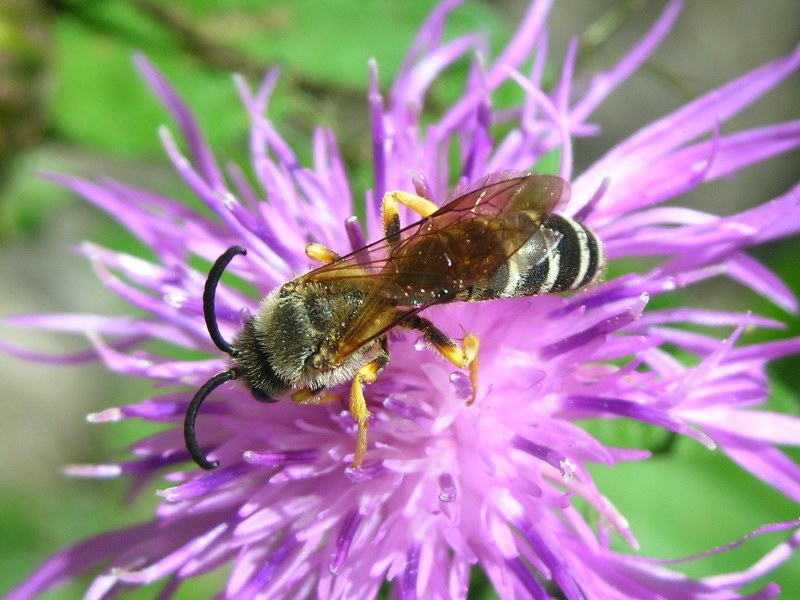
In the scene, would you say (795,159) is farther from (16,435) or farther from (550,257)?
(16,435)

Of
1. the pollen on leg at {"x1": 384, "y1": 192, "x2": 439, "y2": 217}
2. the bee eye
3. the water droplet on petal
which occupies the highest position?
the pollen on leg at {"x1": 384, "y1": 192, "x2": 439, "y2": 217}

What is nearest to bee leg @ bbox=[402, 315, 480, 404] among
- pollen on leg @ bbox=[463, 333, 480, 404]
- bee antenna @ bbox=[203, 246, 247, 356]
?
pollen on leg @ bbox=[463, 333, 480, 404]

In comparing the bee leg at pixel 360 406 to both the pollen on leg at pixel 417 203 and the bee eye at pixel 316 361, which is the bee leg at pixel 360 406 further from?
the pollen on leg at pixel 417 203

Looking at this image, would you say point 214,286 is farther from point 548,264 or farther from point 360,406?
point 548,264

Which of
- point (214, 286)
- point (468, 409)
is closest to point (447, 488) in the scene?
point (468, 409)

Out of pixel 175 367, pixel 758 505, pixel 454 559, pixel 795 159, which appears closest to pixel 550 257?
pixel 454 559

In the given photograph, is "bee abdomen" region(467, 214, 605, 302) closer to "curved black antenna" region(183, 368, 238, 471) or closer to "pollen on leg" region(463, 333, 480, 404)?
"pollen on leg" region(463, 333, 480, 404)
